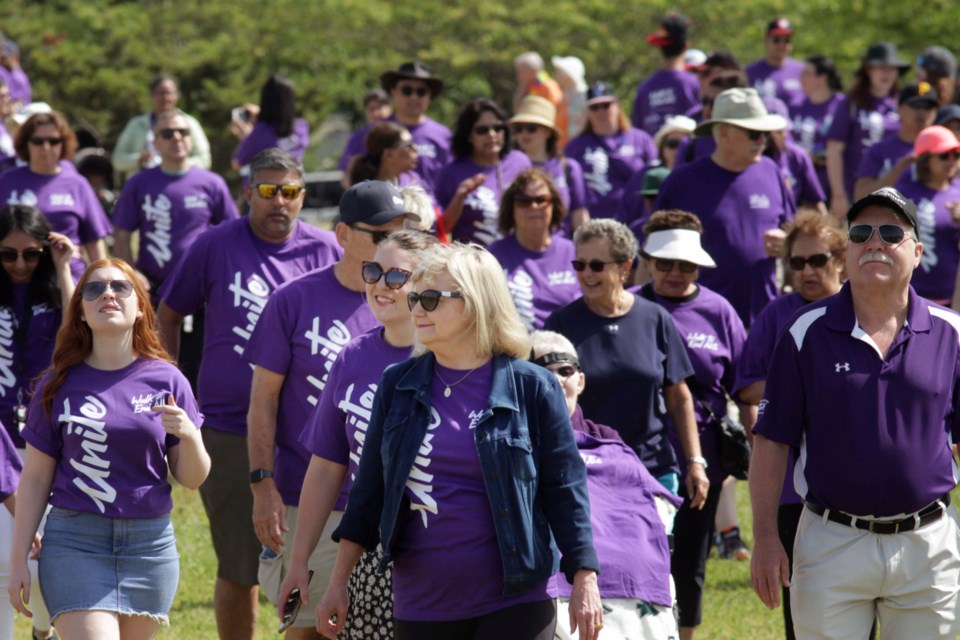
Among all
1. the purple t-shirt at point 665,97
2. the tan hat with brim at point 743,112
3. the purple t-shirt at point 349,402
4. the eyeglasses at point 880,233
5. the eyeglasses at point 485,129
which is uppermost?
the eyeglasses at point 880,233

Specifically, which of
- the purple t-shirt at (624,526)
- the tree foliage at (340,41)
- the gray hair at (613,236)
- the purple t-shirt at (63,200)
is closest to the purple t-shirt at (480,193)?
the purple t-shirt at (63,200)

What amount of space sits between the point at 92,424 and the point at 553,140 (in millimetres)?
6731

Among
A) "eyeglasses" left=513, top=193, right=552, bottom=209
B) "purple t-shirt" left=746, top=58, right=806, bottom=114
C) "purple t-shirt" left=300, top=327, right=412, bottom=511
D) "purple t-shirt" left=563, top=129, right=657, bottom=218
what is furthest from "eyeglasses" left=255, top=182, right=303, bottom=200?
"purple t-shirt" left=746, top=58, right=806, bottom=114

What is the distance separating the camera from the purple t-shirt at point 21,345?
7.40 meters

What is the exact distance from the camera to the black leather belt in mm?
5125

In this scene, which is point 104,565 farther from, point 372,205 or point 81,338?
point 372,205

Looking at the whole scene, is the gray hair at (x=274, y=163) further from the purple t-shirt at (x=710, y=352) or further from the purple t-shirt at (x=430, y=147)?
the purple t-shirt at (x=430, y=147)

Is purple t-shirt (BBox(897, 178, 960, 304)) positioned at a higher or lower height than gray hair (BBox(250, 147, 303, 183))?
lower

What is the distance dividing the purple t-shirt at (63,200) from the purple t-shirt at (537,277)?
3018 mm

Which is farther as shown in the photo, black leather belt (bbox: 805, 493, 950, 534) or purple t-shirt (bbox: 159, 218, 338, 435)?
purple t-shirt (bbox: 159, 218, 338, 435)

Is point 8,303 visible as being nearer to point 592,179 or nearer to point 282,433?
point 282,433

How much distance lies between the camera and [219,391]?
7.06 m

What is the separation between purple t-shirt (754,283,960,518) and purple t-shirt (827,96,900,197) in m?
8.87

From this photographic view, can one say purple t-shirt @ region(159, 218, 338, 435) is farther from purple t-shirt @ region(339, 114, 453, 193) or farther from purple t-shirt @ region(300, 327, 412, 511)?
purple t-shirt @ region(339, 114, 453, 193)
